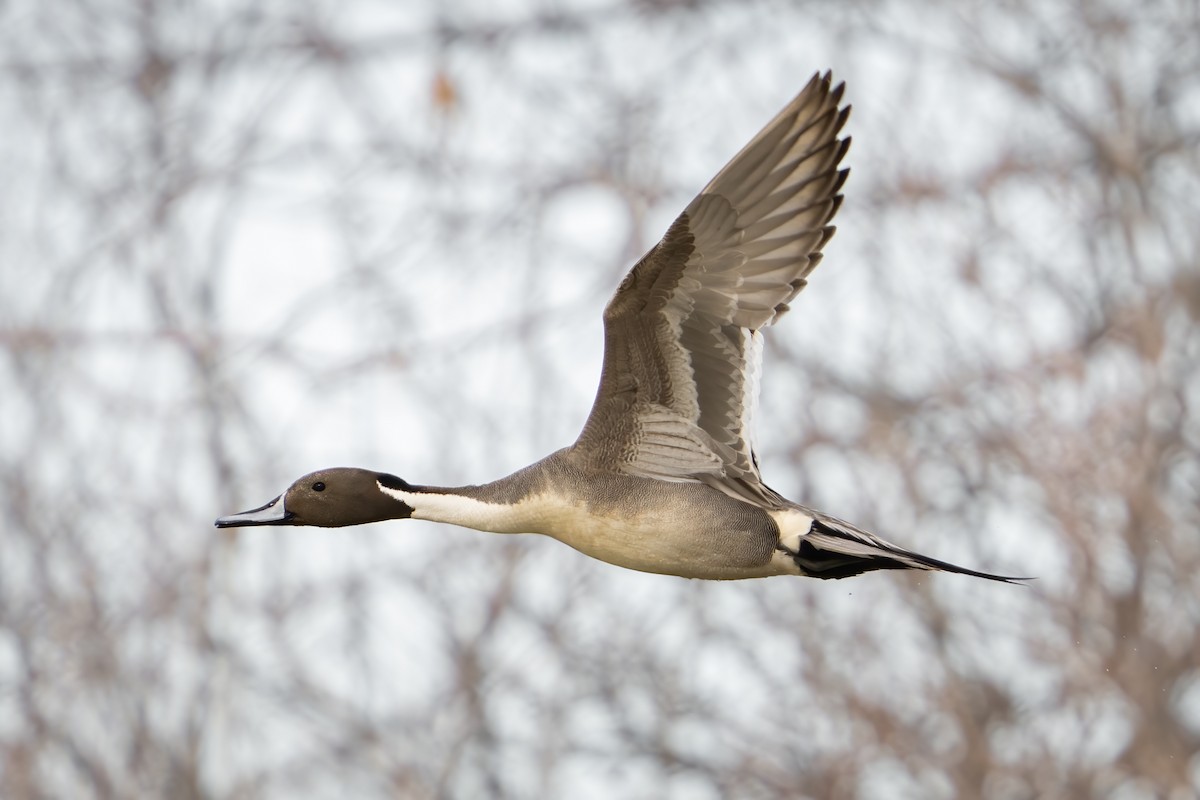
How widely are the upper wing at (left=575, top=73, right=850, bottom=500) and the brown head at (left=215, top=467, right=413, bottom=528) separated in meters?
0.50

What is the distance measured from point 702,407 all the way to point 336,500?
36.4 inches

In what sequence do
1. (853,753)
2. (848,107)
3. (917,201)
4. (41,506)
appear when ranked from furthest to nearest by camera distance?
(917,201), (41,506), (853,753), (848,107)

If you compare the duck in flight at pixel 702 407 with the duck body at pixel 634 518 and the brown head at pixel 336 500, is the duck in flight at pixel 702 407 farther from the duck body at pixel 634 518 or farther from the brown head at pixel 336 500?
the brown head at pixel 336 500

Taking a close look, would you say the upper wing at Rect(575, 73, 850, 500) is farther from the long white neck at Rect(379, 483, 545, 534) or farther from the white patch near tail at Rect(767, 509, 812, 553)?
the long white neck at Rect(379, 483, 545, 534)

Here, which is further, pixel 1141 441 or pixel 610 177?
pixel 610 177

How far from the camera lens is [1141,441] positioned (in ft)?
32.7

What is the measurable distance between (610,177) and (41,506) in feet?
12.0

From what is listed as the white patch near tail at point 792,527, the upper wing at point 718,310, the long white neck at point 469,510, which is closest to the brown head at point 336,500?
the long white neck at point 469,510

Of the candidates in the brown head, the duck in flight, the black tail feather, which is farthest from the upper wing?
the brown head

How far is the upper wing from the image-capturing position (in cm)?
445

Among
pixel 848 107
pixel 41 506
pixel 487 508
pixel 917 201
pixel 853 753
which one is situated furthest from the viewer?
pixel 917 201

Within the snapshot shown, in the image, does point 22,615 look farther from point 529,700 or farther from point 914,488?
point 914,488

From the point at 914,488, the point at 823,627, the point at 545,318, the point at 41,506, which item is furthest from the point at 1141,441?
the point at 41,506

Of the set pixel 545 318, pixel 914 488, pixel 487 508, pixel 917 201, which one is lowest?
A: pixel 487 508
